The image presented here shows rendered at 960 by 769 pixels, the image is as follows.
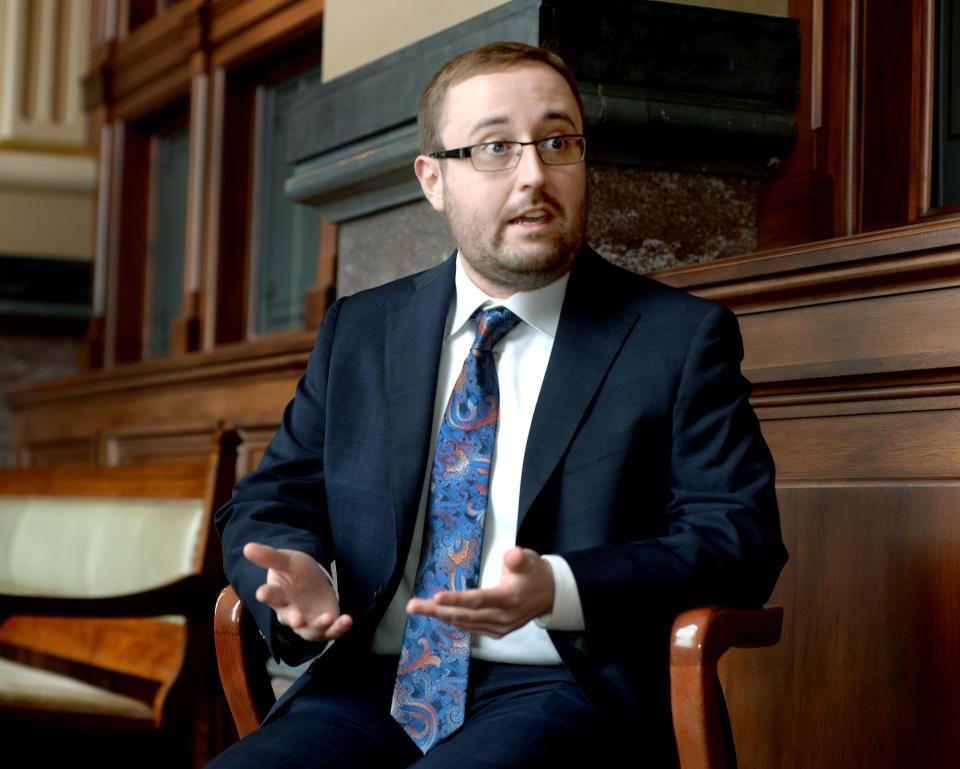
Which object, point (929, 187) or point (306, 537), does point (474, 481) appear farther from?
point (929, 187)

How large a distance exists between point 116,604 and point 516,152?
1682mm

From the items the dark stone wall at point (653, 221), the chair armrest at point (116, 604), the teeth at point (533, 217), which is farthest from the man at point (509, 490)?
the chair armrest at point (116, 604)

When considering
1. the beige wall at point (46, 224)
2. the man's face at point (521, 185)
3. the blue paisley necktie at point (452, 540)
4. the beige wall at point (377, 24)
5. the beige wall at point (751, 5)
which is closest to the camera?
the blue paisley necktie at point (452, 540)

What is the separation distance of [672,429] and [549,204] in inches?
15.5

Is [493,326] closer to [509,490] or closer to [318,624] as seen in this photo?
[509,490]

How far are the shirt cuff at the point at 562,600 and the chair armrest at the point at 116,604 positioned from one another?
5.38 feet

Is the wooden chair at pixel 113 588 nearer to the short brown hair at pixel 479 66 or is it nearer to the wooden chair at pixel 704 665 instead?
the short brown hair at pixel 479 66

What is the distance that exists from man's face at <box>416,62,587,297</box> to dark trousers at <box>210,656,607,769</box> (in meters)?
0.62

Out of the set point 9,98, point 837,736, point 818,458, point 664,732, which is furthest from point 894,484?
point 9,98

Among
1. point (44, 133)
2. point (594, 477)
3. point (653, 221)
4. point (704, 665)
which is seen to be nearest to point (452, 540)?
point (594, 477)

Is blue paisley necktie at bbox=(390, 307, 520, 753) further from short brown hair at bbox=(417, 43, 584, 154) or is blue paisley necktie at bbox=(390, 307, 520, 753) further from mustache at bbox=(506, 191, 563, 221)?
short brown hair at bbox=(417, 43, 584, 154)

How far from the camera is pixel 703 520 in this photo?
6.14ft

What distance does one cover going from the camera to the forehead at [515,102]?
6.73 ft

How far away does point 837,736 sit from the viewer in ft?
7.86
